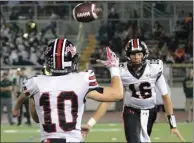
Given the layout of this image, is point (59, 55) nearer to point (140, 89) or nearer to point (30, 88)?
point (30, 88)

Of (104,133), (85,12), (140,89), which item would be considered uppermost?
A: (85,12)

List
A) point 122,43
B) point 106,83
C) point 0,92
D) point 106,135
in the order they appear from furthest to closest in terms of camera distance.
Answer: point 122,43
point 106,83
point 0,92
point 106,135

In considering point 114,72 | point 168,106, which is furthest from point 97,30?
point 114,72

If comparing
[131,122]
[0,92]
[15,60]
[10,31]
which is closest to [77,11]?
[131,122]

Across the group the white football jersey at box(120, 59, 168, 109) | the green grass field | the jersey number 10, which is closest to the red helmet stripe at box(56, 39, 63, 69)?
the jersey number 10

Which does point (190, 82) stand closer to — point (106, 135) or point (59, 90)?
point (106, 135)

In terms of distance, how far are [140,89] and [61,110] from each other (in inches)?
98.6

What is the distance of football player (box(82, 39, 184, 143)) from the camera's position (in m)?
6.00

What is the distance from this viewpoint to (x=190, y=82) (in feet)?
47.7

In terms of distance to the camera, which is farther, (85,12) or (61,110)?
(85,12)

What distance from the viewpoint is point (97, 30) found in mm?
20031

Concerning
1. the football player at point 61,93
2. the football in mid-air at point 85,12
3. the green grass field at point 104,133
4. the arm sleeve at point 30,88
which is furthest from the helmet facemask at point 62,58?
the green grass field at point 104,133

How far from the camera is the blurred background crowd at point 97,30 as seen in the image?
18562 millimetres

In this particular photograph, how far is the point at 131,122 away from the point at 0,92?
326 inches
